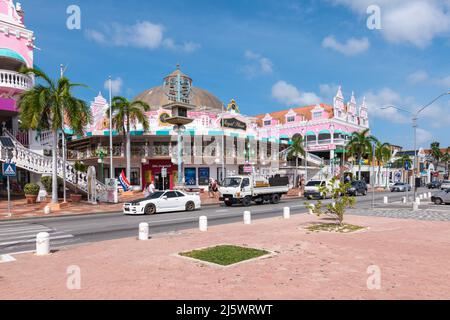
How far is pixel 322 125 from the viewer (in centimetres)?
5791

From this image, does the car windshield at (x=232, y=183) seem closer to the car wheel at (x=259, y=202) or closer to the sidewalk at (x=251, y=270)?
the car wheel at (x=259, y=202)

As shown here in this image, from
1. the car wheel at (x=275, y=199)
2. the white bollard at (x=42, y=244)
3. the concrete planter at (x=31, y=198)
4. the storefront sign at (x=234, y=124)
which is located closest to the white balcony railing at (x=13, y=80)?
the concrete planter at (x=31, y=198)

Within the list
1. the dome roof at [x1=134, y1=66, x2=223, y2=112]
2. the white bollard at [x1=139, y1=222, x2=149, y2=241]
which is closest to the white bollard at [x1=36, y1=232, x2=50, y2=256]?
the white bollard at [x1=139, y1=222, x2=149, y2=241]

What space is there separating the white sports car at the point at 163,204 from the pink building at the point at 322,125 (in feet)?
108

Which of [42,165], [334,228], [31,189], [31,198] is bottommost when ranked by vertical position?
[334,228]

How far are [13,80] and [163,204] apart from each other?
1853cm

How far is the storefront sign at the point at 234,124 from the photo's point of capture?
42.2 meters

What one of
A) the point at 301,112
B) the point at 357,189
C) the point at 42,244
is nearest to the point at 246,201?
the point at 42,244

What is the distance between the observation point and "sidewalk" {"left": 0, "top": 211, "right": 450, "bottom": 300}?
6344mm

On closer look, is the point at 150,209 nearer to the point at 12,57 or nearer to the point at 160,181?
the point at 160,181

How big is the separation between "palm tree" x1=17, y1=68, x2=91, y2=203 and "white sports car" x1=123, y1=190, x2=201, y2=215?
605cm

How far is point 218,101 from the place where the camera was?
63.2m
